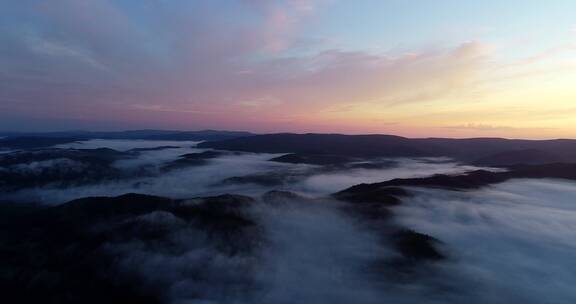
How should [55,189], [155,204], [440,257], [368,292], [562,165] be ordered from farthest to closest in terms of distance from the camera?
[55,189] → [562,165] → [155,204] → [440,257] → [368,292]

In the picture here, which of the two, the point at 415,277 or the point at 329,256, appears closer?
the point at 415,277

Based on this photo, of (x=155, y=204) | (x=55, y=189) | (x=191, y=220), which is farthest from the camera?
(x=55, y=189)

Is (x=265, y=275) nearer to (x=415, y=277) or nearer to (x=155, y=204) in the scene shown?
(x=415, y=277)

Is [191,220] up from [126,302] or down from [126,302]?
up

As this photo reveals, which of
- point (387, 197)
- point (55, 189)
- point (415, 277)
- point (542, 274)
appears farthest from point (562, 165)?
point (55, 189)

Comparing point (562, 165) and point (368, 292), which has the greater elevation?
point (562, 165)

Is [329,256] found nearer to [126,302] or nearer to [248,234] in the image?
[248,234]

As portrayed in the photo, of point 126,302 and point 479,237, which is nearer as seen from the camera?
point 126,302

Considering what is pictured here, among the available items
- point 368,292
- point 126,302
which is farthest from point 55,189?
point 368,292

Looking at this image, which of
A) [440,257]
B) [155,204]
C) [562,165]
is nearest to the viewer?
[440,257]

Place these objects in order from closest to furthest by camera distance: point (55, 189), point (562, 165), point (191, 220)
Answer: point (191, 220)
point (562, 165)
point (55, 189)
